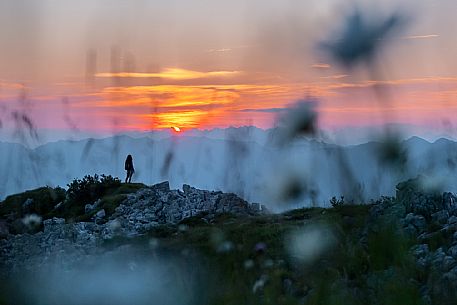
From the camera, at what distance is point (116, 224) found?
16.4m

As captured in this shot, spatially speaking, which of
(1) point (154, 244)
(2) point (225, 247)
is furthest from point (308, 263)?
(1) point (154, 244)

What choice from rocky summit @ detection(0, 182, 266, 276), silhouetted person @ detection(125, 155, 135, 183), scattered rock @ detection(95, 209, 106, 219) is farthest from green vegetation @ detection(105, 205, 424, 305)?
silhouetted person @ detection(125, 155, 135, 183)

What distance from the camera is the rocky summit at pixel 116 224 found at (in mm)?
14180

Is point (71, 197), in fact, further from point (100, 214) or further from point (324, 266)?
point (324, 266)

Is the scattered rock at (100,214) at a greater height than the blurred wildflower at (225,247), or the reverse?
the blurred wildflower at (225,247)

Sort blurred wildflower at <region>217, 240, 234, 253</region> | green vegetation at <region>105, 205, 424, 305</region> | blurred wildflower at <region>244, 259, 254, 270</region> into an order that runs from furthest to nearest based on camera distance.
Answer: blurred wildflower at <region>217, 240, 234, 253</region>
blurred wildflower at <region>244, 259, 254, 270</region>
green vegetation at <region>105, 205, 424, 305</region>

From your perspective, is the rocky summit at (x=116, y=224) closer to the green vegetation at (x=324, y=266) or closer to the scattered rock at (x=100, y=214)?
the scattered rock at (x=100, y=214)

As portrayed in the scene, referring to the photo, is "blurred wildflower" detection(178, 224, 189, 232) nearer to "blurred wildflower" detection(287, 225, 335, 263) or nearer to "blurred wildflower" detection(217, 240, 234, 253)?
"blurred wildflower" detection(217, 240, 234, 253)

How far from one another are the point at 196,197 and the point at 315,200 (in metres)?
13.8

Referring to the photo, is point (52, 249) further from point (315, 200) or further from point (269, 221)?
point (315, 200)

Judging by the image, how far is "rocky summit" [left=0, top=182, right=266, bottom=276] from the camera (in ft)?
46.5

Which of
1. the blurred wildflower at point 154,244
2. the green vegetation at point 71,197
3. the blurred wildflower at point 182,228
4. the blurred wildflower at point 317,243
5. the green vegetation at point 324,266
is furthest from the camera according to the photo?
the green vegetation at point 71,197

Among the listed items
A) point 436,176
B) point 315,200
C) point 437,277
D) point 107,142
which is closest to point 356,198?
point 315,200

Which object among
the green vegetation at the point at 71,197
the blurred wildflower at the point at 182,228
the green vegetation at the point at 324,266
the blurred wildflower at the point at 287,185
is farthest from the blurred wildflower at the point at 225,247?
the green vegetation at the point at 71,197
